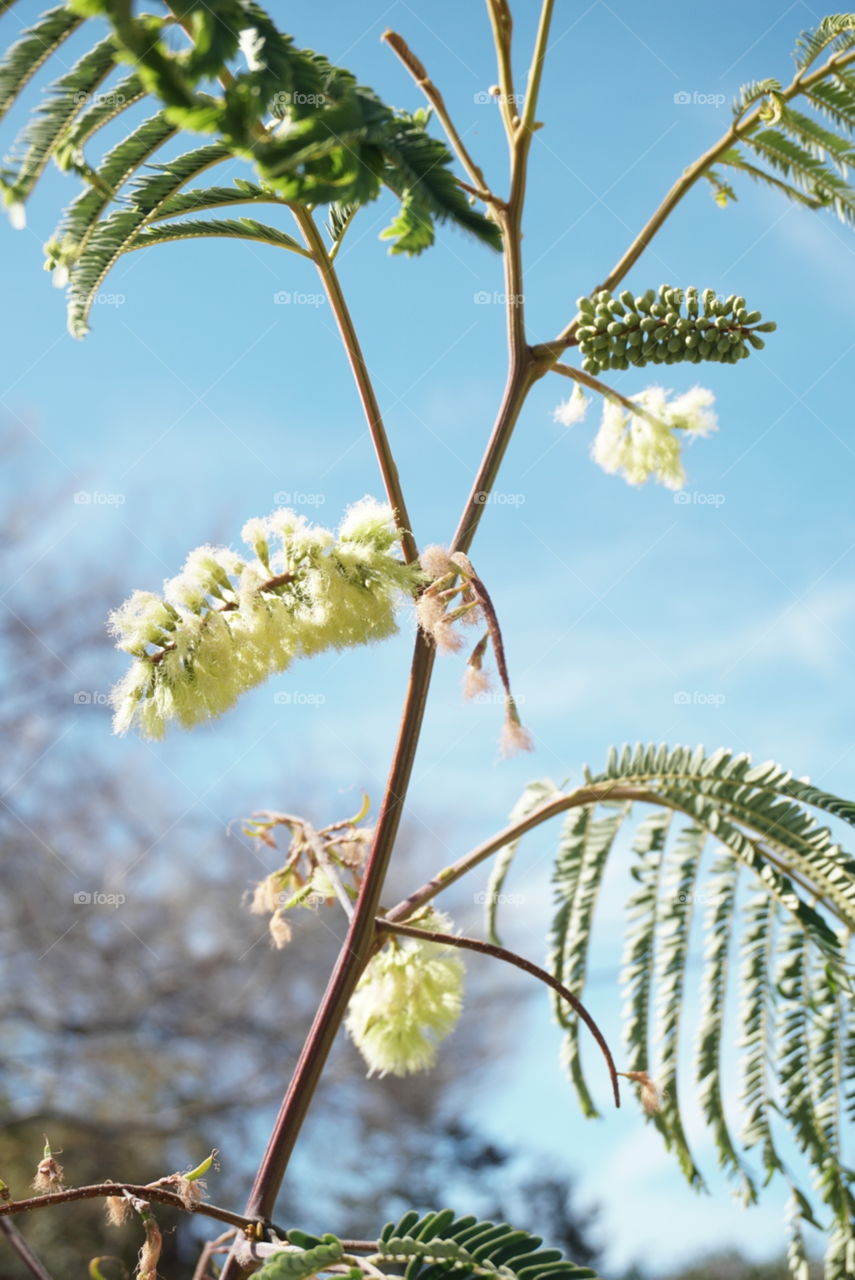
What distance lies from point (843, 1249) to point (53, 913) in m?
2.55

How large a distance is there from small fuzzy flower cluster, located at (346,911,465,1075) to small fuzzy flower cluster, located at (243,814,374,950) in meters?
0.04

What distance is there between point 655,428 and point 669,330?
4.5 inches

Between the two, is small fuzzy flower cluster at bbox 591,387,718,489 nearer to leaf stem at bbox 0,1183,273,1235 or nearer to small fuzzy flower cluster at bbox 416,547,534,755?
small fuzzy flower cluster at bbox 416,547,534,755

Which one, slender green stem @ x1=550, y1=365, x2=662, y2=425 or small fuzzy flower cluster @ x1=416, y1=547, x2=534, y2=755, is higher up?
slender green stem @ x1=550, y1=365, x2=662, y2=425

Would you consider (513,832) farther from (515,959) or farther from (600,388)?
(600,388)

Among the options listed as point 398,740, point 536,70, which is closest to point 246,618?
point 398,740

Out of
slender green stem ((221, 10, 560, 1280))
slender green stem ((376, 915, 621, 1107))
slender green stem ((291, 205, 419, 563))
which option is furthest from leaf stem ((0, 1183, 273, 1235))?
slender green stem ((291, 205, 419, 563))

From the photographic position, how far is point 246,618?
46 centimetres

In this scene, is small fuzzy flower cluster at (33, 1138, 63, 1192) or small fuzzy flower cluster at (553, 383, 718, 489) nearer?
small fuzzy flower cluster at (33, 1138, 63, 1192)

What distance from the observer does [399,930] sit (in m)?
0.49

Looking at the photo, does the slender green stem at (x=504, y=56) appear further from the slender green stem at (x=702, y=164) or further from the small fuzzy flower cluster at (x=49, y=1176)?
the small fuzzy flower cluster at (x=49, y=1176)

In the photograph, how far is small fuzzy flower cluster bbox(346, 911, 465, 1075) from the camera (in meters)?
0.57

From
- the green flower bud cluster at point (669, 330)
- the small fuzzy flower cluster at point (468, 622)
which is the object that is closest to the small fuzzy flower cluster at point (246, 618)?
the small fuzzy flower cluster at point (468, 622)

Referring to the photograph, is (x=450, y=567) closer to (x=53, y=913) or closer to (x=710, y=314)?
(x=710, y=314)
